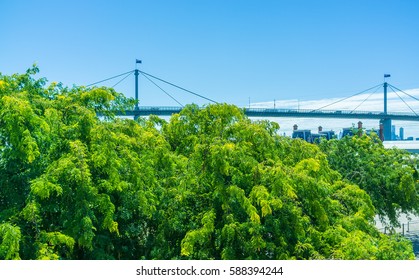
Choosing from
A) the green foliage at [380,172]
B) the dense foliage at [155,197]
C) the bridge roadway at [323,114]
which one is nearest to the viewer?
the dense foliage at [155,197]

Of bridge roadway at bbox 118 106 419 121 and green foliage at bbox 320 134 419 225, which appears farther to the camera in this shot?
bridge roadway at bbox 118 106 419 121

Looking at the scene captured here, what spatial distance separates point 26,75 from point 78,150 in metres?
2.97

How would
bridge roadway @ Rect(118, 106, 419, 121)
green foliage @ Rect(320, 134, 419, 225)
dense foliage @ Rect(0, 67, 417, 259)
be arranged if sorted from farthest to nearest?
bridge roadway @ Rect(118, 106, 419, 121) < green foliage @ Rect(320, 134, 419, 225) < dense foliage @ Rect(0, 67, 417, 259)

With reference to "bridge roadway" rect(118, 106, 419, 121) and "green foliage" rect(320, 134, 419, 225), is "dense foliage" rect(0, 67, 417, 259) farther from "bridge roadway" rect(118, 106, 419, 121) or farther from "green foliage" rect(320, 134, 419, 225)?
"bridge roadway" rect(118, 106, 419, 121)

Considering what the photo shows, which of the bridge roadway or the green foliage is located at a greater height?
the bridge roadway

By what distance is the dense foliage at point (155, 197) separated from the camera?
676 centimetres

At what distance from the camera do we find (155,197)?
27.5 ft

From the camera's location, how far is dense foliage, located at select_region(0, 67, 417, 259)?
6762mm

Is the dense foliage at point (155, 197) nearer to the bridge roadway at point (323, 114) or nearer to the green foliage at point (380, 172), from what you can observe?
the green foliage at point (380, 172)

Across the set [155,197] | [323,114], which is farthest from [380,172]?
[323,114]

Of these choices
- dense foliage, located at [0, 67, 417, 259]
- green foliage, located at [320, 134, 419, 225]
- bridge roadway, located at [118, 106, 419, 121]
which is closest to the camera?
dense foliage, located at [0, 67, 417, 259]

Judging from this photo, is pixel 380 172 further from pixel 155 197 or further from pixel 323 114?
pixel 323 114

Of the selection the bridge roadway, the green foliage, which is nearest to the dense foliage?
the green foliage

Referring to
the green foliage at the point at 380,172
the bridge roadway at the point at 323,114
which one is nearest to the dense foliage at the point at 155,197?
the green foliage at the point at 380,172
